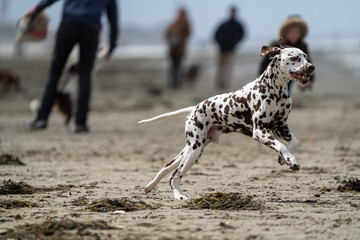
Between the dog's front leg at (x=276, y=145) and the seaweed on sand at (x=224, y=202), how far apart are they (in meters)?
0.44

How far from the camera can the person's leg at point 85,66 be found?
1044cm

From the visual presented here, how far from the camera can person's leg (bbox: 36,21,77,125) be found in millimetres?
10398

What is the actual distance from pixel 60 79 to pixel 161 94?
335 inches

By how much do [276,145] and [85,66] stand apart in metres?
5.74

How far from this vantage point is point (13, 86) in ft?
66.0

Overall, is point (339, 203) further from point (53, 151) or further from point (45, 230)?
point (53, 151)

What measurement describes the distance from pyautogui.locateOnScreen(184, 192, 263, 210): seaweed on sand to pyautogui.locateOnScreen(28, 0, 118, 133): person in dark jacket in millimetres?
5458

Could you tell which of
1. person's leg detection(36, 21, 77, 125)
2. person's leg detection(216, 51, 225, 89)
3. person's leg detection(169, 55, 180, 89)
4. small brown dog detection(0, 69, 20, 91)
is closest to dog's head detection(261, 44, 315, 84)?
person's leg detection(36, 21, 77, 125)

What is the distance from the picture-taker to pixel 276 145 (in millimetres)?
5453

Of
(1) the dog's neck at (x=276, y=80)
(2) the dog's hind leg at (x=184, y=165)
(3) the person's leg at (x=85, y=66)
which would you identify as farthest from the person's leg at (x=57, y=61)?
(1) the dog's neck at (x=276, y=80)

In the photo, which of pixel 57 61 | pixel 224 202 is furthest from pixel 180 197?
pixel 57 61

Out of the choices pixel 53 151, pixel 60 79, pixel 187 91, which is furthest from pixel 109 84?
pixel 53 151

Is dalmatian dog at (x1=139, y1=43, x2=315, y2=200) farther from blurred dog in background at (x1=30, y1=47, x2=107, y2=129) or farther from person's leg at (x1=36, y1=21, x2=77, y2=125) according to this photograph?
blurred dog in background at (x1=30, y1=47, x2=107, y2=129)

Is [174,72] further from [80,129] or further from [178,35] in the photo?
[80,129]
